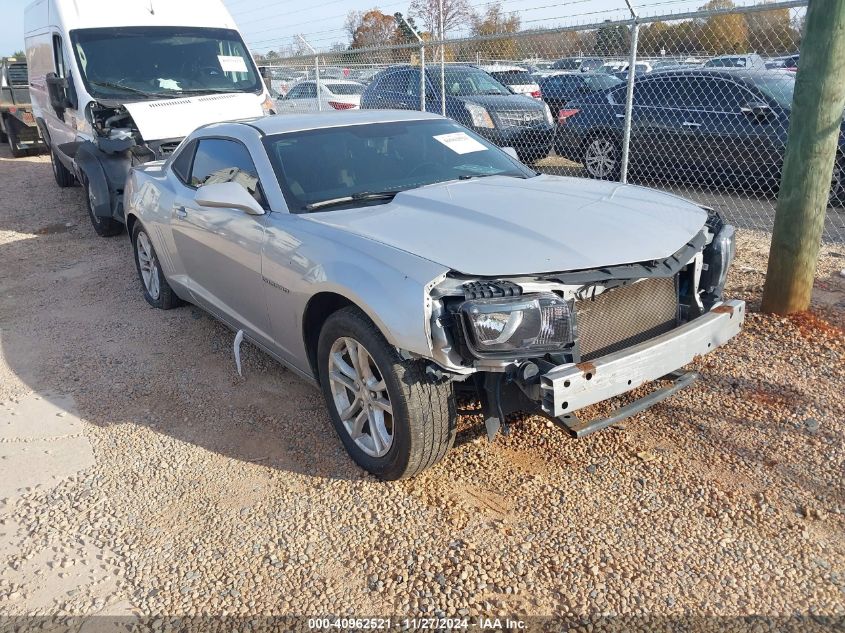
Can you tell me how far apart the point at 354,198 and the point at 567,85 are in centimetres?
962

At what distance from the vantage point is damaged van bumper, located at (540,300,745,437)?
2715 millimetres

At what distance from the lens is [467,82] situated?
10805 mm

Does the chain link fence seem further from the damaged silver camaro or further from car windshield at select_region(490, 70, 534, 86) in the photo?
the damaged silver camaro

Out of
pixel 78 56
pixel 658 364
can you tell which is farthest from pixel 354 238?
pixel 78 56

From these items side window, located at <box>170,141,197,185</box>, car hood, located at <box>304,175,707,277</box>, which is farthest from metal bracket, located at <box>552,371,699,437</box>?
side window, located at <box>170,141,197,185</box>

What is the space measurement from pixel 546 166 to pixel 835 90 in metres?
6.91

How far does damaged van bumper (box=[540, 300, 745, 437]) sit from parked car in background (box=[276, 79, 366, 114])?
1172 cm

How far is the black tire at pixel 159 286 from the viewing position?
5.59 metres

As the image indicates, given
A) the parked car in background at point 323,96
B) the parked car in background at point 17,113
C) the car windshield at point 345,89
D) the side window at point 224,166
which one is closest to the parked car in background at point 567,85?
the parked car in background at point 323,96

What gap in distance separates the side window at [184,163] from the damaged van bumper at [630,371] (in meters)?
3.32

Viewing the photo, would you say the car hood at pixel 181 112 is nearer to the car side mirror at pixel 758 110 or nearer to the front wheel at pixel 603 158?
the front wheel at pixel 603 158

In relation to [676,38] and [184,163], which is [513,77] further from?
[184,163]

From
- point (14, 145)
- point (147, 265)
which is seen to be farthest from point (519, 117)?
point (14, 145)

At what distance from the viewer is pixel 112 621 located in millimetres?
2557
